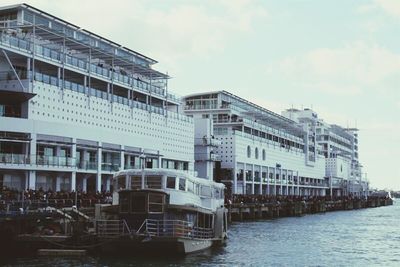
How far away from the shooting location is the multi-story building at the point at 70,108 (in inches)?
2306

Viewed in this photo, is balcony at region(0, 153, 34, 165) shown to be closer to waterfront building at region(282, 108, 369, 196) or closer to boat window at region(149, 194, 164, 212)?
boat window at region(149, 194, 164, 212)

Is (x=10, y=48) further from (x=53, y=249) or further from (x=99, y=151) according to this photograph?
(x=53, y=249)

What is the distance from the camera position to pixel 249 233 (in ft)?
200

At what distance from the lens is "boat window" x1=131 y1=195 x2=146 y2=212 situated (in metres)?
37.5

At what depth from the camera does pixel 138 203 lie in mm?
37531

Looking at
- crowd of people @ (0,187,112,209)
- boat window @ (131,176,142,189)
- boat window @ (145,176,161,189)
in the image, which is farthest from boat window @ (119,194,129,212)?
crowd of people @ (0,187,112,209)

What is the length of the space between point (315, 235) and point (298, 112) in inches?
4839

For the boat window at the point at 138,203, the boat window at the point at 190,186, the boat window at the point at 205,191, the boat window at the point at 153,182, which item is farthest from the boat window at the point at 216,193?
the boat window at the point at 138,203

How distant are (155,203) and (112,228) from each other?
9.91 feet

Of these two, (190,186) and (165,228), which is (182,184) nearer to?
(190,186)

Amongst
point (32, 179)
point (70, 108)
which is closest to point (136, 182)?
point (32, 179)

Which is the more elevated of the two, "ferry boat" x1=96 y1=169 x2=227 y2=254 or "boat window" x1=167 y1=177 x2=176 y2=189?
"boat window" x1=167 y1=177 x2=176 y2=189

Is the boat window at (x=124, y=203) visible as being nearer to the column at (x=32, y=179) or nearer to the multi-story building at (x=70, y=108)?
the multi-story building at (x=70, y=108)

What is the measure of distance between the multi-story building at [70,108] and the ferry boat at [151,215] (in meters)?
7.39
